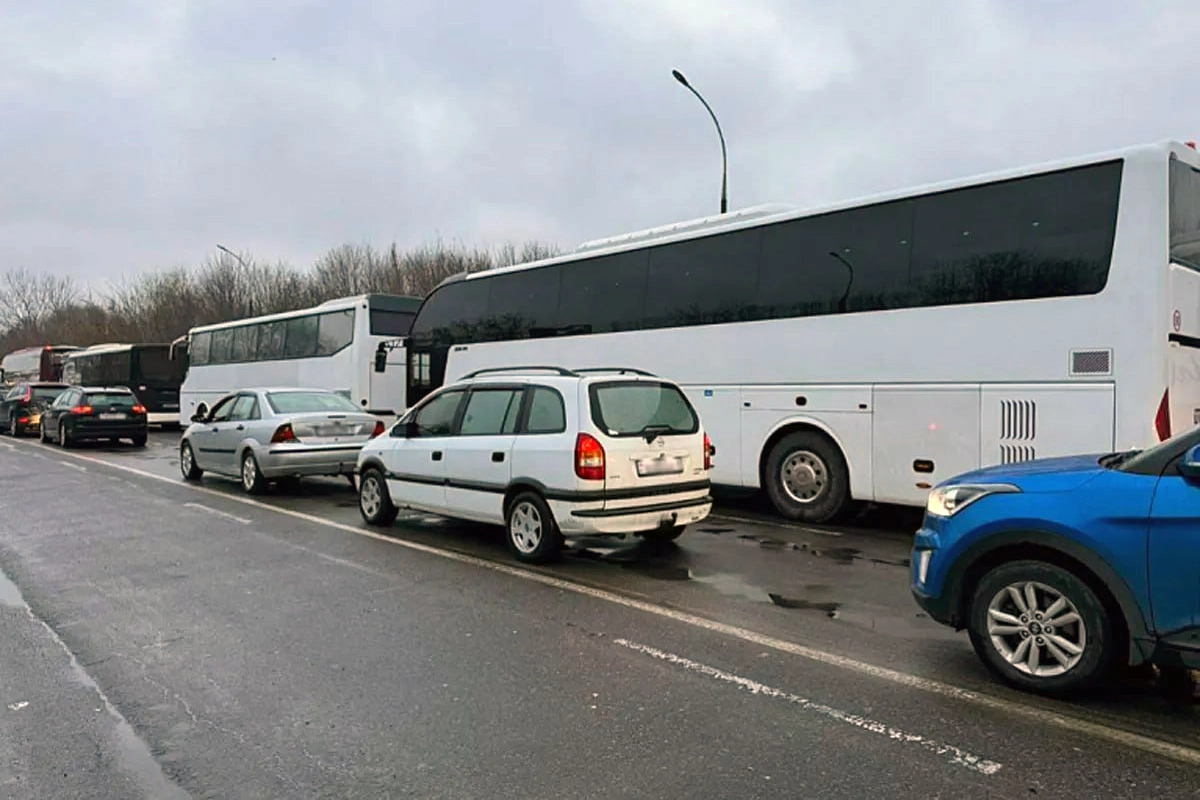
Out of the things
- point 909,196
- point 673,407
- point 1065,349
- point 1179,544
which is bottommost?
point 1179,544

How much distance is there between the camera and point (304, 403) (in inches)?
491

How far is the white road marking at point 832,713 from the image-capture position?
Result: 3504 millimetres

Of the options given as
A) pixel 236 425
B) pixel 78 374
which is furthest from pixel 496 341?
pixel 78 374

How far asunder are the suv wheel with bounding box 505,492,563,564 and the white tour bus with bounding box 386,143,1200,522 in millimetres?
3724

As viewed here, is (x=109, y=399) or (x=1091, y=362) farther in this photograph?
(x=109, y=399)

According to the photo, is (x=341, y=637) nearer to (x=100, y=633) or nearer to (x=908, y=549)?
(x=100, y=633)

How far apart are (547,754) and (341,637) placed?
2212 millimetres

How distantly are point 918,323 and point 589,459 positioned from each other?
13.2 ft

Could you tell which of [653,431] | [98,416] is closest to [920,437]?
[653,431]

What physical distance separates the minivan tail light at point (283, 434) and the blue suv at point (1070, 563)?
9.33 metres

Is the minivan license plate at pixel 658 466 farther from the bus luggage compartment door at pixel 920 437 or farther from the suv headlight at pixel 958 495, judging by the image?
the suv headlight at pixel 958 495

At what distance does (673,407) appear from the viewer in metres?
7.66

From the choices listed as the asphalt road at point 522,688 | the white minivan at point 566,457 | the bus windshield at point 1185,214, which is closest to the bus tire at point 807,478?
the asphalt road at point 522,688

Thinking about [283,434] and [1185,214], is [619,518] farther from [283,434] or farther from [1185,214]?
[283,434]
